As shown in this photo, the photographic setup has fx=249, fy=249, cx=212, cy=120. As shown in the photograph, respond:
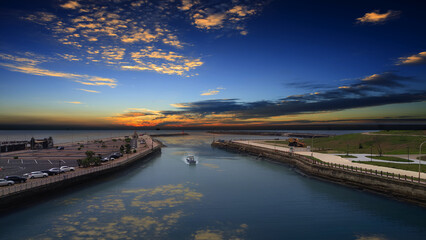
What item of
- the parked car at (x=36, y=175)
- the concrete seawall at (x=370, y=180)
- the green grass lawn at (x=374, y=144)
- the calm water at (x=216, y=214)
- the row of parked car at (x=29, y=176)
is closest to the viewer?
the calm water at (x=216, y=214)

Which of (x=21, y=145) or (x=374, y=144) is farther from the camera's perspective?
(x=21, y=145)

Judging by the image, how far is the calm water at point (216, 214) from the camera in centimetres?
3644

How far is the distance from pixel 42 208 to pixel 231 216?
34870 millimetres

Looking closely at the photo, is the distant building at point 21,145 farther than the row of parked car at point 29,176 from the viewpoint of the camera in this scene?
Yes

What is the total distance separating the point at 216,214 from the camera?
145 ft

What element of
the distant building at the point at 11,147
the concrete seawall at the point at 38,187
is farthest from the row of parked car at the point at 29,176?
the distant building at the point at 11,147

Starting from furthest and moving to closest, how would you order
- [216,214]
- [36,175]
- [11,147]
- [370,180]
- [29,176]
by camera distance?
[11,147]
[29,176]
[36,175]
[370,180]
[216,214]

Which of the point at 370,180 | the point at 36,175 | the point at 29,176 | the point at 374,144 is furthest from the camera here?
the point at 374,144

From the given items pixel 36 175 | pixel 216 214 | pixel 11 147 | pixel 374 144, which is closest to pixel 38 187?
pixel 36 175

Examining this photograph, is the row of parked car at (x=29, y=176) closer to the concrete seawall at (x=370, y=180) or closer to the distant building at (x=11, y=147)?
the concrete seawall at (x=370, y=180)

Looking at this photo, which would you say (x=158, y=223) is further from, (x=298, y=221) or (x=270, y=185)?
(x=270, y=185)

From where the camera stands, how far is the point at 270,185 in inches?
2613

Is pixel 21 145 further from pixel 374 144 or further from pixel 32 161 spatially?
pixel 374 144

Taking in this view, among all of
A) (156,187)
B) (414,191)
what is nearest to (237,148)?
(156,187)
